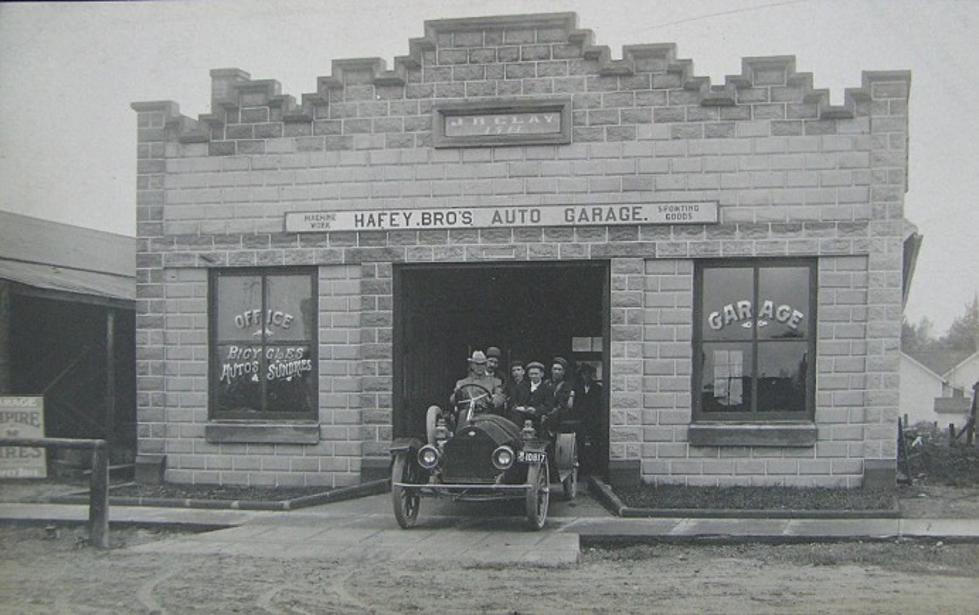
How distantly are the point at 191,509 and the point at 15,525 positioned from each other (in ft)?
6.09

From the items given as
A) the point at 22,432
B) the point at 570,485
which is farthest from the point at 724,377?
the point at 22,432

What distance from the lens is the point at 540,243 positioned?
12766 mm

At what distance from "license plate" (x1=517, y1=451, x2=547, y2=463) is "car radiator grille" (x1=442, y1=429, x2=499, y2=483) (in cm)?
28

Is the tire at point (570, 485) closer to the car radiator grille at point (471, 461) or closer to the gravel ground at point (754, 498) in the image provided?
the gravel ground at point (754, 498)

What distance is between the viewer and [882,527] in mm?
10172

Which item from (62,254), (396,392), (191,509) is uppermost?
(62,254)

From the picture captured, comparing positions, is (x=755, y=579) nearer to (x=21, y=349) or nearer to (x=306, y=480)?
(x=306, y=480)

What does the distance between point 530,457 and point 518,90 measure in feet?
15.7

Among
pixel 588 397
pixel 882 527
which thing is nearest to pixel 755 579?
pixel 882 527

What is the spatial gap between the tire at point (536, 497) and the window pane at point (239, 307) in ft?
15.6

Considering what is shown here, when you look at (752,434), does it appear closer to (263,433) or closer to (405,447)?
(405,447)

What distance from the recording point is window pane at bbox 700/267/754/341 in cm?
Answer: 1259

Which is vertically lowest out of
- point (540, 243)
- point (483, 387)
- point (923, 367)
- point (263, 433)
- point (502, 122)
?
point (923, 367)

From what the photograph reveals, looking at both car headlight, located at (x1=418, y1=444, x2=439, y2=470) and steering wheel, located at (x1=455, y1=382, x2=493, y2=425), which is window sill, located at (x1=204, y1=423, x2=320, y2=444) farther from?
car headlight, located at (x1=418, y1=444, x2=439, y2=470)
